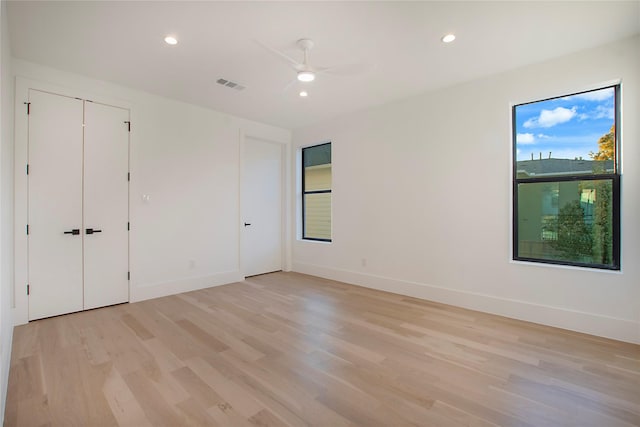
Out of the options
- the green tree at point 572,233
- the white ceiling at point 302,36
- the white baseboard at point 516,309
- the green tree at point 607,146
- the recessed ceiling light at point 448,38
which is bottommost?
the white baseboard at point 516,309

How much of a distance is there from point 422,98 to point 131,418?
455 cm

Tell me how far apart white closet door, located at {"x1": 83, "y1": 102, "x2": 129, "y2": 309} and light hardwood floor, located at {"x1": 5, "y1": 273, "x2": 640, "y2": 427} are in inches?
14.4

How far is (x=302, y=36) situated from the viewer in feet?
8.87

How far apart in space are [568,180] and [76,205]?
5.69 m

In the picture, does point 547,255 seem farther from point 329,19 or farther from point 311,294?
point 329,19

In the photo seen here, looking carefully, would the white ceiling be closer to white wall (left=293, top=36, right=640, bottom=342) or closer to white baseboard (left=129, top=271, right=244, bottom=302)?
white wall (left=293, top=36, right=640, bottom=342)

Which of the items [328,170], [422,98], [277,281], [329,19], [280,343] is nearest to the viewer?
[329,19]

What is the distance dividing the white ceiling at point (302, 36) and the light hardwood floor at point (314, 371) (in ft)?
9.45

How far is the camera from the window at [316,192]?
18.4 feet

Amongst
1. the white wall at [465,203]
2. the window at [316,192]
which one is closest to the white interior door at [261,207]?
the window at [316,192]

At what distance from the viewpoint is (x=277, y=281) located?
5.13 m

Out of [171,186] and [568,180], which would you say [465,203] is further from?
[171,186]

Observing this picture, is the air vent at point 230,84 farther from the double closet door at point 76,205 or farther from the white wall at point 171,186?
the double closet door at point 76,205

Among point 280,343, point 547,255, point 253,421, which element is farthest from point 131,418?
point 547,255
